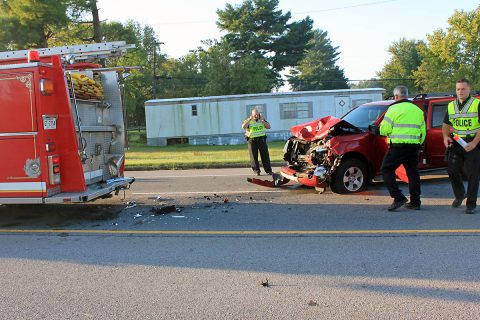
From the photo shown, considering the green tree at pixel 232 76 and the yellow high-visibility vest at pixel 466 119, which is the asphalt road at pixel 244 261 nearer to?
the yellow high-visibility vest at pixel 466 119

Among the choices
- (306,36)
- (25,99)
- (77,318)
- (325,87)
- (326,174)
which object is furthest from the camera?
(325,87)

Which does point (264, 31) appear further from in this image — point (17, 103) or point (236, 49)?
point (17, 103)

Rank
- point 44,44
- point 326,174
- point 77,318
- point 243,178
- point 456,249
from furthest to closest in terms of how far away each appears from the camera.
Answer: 1. point 44,44
2. point 243,178
3. point 326,174
4. point 456,249
5. point 77,318

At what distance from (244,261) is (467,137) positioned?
3852mm

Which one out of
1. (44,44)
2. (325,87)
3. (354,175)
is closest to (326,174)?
(354,175)

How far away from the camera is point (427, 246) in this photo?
194 inches

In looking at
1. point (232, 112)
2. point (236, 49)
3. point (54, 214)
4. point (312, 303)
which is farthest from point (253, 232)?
point (236, 49)

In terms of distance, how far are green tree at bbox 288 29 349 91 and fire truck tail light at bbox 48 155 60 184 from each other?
49.2m

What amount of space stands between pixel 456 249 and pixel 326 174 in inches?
131

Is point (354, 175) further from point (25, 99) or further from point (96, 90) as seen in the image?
point (25, 99)

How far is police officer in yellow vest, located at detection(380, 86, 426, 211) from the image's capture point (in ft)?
21.8

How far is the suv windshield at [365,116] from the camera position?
871 centimetres

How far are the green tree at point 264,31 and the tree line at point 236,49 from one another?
10 cm

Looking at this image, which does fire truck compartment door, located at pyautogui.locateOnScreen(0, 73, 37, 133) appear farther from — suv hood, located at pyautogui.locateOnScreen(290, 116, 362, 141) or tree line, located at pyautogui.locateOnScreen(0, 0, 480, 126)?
tree line, located at pyautogui.locateOnScreen(0, 0, 480, 126)
